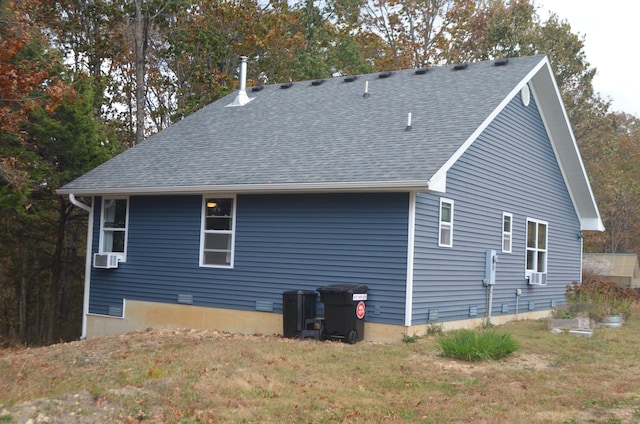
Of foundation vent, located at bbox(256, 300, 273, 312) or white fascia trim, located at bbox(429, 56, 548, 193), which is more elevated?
white fascia trim, located at bbox(429, 56, 548, 193)

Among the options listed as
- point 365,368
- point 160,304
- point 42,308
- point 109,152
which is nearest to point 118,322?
point 160,304

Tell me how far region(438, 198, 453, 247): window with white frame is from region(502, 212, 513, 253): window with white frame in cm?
269

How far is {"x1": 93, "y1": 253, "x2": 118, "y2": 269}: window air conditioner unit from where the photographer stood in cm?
1590

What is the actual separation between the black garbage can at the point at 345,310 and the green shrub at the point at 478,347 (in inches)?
85.4

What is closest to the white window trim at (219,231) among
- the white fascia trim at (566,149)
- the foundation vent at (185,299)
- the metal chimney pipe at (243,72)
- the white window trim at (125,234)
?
the foundation vent at (185,299)

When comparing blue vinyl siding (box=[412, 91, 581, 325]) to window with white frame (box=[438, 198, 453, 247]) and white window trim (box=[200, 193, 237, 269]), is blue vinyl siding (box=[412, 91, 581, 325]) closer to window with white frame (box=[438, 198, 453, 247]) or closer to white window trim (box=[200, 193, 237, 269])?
window with white frame (box=[438, 198, 453, 247])

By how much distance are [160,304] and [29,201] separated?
5226 millimetres

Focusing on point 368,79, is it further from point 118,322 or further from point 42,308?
point 42,308

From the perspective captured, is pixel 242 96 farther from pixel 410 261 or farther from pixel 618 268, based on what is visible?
pixel 618 268

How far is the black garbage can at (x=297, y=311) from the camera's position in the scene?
12930 mm

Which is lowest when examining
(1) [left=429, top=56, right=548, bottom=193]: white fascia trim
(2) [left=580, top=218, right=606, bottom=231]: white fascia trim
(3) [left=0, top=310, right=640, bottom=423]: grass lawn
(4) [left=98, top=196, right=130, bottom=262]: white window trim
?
(3) [left=0, top=310, right=640, bottom=423]: grass lawn

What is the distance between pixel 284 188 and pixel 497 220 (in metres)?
5.09

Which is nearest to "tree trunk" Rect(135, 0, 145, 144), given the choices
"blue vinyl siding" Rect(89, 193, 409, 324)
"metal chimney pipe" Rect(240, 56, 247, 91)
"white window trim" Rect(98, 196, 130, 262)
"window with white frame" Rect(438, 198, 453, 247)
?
"metal chimney pipe" Rect(240, 56, 247, 91)

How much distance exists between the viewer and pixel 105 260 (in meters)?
15.9
